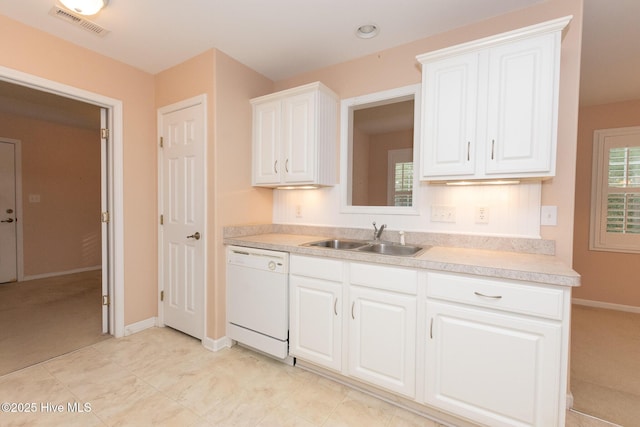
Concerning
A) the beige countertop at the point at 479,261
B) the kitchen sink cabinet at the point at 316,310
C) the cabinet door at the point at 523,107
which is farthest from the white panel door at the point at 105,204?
the cabinet door at the point at 523,107

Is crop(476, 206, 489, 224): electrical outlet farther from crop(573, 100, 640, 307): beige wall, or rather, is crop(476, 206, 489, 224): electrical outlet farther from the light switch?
crop(573, 100, 640, 307): beige wall

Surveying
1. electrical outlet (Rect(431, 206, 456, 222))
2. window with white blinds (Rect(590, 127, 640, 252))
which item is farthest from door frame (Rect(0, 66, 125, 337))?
window with white blinds (Rect(590, 127, 640, 252))

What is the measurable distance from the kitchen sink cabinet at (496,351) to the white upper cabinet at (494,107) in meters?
0.73

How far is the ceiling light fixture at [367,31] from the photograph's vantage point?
2062 millimetres

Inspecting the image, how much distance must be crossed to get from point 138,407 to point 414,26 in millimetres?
3128

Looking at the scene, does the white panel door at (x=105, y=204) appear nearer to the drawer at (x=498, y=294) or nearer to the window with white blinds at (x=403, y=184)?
the window with white blinds at (x=403, y=184)

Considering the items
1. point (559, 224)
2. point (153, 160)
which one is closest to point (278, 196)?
point (153, 160)

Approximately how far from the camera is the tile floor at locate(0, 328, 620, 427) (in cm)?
163

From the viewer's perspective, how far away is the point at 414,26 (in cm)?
204

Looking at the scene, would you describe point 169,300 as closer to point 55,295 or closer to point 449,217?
point 55,295

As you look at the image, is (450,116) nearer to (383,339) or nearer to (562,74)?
(562,74)

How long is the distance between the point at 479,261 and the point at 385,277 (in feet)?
1.74

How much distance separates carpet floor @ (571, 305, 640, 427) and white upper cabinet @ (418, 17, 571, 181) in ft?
5.01

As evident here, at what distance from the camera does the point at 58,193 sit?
182 inches
